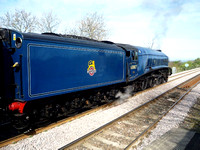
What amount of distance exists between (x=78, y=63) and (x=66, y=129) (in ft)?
8.20

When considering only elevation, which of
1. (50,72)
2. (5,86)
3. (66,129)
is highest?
(50,72)

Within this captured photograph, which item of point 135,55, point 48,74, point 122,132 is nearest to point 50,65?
point 48,74

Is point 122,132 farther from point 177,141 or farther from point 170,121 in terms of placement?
point 170,121

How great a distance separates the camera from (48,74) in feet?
17.4

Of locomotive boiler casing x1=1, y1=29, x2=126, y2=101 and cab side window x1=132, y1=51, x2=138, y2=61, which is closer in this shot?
locomotive boiler casing x1=1, y1=29, x2=126, y2=101

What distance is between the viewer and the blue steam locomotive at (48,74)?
Result: 15.7 feet

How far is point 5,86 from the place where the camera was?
5.11 meters

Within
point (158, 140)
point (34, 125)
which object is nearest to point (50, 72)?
point (34, 125)

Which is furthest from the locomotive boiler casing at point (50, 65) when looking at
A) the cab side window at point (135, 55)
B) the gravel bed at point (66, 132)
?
the cab side window at point (135, 55)

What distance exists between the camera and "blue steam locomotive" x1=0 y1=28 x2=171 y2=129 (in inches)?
189

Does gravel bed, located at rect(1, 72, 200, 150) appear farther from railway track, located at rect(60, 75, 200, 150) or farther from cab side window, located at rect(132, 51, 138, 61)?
cab side window, located at rect(132, 51, 138, 61)

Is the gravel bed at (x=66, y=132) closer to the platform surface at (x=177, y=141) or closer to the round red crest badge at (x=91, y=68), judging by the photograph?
the round red crest badge at (x=91, y=68)

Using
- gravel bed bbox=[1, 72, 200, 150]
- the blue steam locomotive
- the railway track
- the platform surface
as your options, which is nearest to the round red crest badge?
the blue steam locomotive

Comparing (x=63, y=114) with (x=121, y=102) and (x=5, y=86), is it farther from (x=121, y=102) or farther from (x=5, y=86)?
(x=121, y=102)
